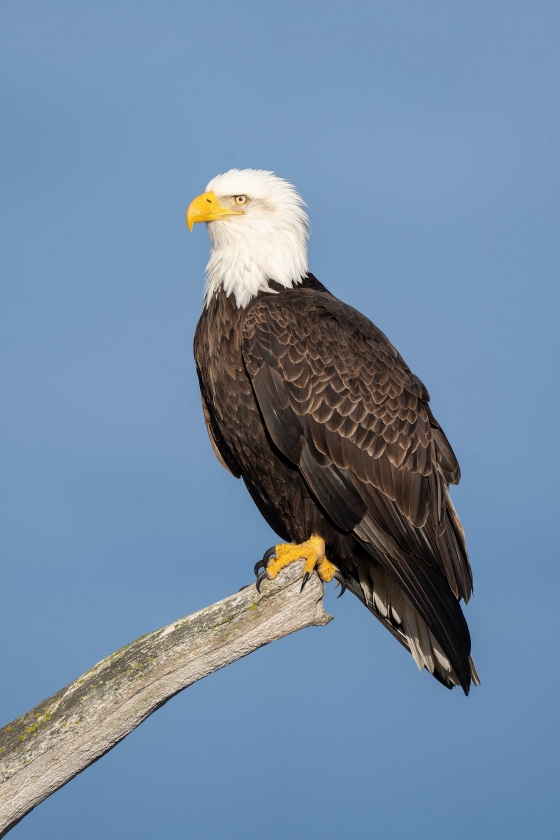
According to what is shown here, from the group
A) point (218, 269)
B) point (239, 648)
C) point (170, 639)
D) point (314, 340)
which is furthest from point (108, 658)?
point (218, 269)

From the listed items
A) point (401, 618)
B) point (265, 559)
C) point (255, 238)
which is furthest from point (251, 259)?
point (401, 618)

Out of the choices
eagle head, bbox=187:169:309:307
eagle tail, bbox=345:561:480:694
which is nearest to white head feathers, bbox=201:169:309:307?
eagle head, bbox=187:169:309:307

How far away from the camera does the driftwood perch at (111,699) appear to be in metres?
5.49

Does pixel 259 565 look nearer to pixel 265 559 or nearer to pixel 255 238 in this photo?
pixel 265 559

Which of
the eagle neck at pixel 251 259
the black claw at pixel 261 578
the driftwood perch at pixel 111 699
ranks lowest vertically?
the driftwood perch at pixel 111 699

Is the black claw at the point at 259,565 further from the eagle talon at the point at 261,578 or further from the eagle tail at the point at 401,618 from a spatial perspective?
the eagle tail at the point at 401,618

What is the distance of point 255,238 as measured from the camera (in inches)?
277

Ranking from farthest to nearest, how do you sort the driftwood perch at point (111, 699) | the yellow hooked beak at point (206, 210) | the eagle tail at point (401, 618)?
1. the yellow hooked beak at point (206, 210)
2. the eagle tail at point (401, 618)
3. the driftwood perch at point (111, 699)

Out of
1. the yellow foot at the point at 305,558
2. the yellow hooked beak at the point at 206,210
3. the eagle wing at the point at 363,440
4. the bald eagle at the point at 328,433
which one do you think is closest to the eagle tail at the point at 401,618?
the bald eagle at the point at 328,433

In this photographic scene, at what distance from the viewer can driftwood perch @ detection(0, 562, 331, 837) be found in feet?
18.0

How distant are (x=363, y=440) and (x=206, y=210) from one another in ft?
6.02

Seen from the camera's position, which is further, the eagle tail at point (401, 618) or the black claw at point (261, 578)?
the eagle tail at point (401, 618)

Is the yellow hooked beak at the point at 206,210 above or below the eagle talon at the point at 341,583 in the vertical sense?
above

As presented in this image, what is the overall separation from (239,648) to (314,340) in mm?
1923
